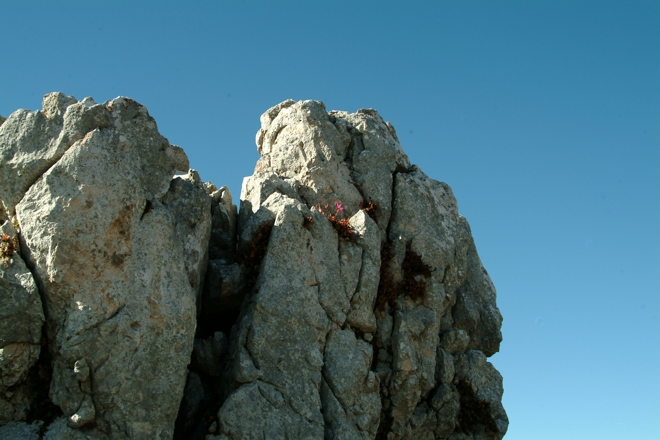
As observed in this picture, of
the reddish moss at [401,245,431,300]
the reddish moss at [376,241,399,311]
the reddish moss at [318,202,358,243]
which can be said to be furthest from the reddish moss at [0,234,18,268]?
the reddish moss at [401,245,431,300]

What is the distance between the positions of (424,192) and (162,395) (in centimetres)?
1435

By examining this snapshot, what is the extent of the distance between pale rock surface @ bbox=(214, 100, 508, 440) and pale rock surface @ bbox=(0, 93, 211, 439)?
8.85 feet

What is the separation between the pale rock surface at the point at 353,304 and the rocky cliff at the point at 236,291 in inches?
2.7

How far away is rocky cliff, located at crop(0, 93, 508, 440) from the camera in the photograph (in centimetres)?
2003

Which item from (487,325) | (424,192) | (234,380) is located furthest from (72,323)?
(487,325)

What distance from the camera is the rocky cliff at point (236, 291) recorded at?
65.7ft

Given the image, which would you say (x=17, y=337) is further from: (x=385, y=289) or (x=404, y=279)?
(x=404, y=279)

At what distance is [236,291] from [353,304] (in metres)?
4.22

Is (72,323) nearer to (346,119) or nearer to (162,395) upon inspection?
(162,395)

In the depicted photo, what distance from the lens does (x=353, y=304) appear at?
2528 cm

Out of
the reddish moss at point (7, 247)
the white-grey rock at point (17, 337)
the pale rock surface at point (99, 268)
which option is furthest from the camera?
the reddish moss at point (7, 247)

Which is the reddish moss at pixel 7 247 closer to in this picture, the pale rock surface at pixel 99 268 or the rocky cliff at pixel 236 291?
the rocky cliff at pixel 236 291

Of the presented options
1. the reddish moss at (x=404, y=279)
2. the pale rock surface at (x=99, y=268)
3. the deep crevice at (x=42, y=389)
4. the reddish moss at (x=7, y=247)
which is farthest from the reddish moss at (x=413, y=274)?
the reddish moss at (x=7, y=247)

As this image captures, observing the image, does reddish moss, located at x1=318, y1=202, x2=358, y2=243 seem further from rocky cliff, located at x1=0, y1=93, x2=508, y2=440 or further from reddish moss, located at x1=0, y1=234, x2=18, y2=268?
reddish moss, located at x1=0, y1=234, x2=18, y2=268
